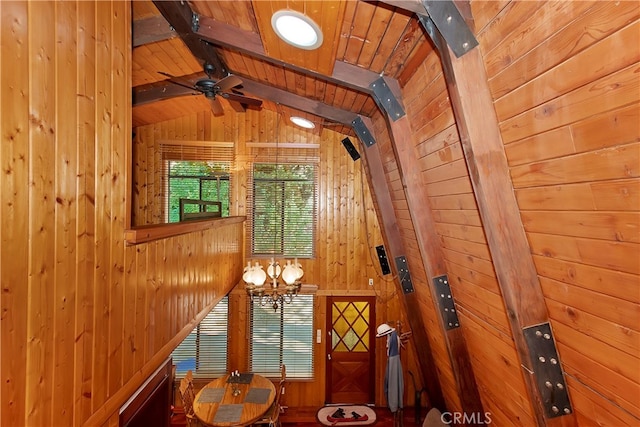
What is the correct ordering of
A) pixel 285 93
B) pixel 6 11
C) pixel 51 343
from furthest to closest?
pixel 285 93 → pixel 51 343 → pixel 6 11

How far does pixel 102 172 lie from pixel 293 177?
394cm

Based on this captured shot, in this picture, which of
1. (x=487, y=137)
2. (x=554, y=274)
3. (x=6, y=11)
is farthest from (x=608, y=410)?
(x=6, y=11)

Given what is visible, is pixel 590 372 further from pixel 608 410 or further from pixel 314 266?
pixel 314 266

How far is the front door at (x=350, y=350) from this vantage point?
5.41 m

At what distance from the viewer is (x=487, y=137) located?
138cm

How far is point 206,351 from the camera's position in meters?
5.41

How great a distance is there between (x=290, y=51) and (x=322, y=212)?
3.42 meters

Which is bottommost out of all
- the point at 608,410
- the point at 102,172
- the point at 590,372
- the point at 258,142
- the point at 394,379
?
the point at 394,379

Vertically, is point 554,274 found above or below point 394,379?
above

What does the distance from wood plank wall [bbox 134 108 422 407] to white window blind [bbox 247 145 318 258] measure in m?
0.16

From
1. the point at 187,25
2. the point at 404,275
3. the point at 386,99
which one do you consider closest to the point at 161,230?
the point at 187,25

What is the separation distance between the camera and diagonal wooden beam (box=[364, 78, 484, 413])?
2229 mm

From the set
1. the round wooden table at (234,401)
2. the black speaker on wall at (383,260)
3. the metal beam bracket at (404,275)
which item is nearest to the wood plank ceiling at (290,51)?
the metal beam bracket at (404,275)

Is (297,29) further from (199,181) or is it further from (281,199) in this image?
(199,181)
